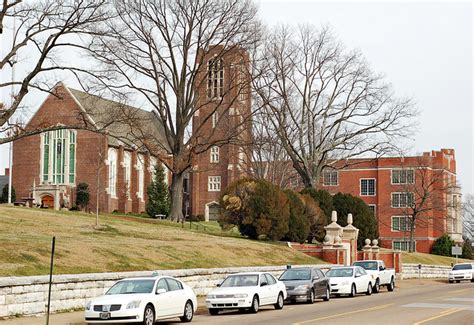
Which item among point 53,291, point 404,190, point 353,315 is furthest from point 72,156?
point 353,315

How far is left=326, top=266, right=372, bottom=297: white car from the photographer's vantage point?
109 feet

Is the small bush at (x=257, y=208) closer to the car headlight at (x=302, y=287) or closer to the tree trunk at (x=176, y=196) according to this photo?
the tree trunk at (x=176, y=196)

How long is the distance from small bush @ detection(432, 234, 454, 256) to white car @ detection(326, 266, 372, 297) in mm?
57433

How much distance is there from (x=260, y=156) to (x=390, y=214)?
31116 millimetres

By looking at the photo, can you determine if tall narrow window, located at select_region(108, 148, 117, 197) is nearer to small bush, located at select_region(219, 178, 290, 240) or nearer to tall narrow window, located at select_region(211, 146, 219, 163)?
tall narrow window, located at select_region(211, 146, 219, 163)

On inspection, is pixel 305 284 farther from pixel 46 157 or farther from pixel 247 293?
pixel 46 157

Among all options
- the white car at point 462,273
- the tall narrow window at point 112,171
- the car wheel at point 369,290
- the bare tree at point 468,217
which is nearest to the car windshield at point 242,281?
the car wheel at point 369,290

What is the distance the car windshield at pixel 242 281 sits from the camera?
25.2 meters

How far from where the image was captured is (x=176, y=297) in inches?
820

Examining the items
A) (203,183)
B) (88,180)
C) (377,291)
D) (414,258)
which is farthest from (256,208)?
(203,183)

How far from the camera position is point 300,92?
62281 mm

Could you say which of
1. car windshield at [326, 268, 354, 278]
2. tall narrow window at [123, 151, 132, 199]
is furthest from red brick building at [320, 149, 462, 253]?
car windshield at [326, 268, 354, 278]

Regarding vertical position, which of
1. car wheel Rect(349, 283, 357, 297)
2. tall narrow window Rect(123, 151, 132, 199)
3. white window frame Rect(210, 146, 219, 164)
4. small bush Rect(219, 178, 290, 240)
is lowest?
car wheel Rect(349, 283, 357, 297)

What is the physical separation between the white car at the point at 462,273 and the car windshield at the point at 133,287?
119 ft
